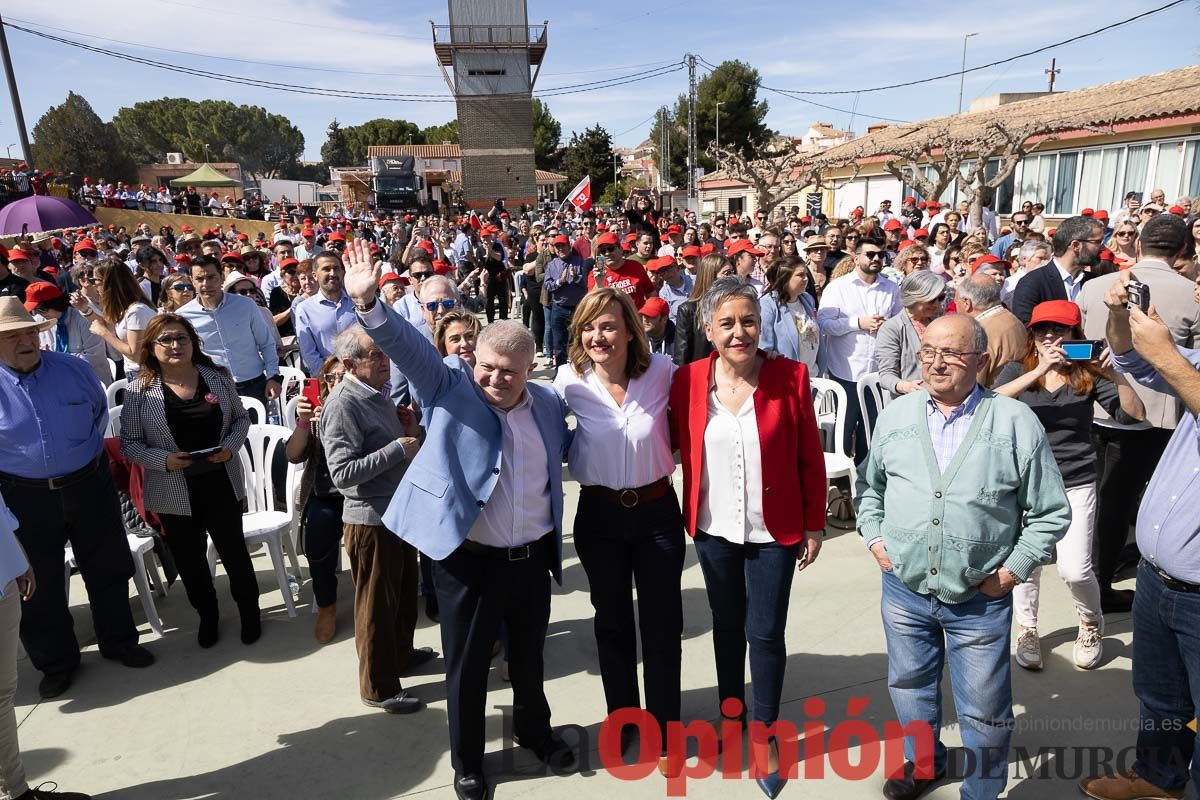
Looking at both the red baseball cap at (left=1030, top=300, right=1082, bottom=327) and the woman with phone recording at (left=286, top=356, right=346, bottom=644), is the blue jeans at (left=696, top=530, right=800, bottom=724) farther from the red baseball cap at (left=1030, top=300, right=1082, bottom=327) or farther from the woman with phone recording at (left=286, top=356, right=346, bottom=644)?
the woman with phone recording at (left=286, top=356, right=346, bottom=644)

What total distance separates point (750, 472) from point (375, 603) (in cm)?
183

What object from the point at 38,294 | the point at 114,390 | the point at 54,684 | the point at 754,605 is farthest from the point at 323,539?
the point at 38,294

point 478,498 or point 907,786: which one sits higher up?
point 478,498

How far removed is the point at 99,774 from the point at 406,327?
2.37 metres

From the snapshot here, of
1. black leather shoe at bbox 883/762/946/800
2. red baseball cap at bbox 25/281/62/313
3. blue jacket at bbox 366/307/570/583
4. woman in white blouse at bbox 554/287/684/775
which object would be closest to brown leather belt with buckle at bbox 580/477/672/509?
woman in white blouse at bbox 554/287/684/775

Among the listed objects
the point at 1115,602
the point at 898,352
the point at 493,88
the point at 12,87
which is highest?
the point at 493,88

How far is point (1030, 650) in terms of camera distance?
3.36 m

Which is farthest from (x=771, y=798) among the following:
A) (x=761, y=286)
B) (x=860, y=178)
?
(x=860, y=178)

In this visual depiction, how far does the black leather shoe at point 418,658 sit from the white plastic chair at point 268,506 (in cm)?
97

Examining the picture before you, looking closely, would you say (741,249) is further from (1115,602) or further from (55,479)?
(55,479)

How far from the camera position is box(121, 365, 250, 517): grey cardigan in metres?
3.59

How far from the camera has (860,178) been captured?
29250 mm

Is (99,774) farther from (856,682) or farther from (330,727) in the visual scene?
(856,682)

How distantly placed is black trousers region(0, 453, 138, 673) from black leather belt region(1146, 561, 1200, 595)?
4498mm
